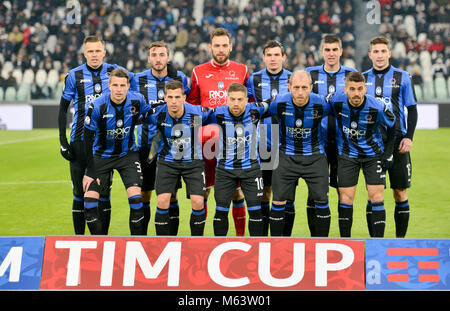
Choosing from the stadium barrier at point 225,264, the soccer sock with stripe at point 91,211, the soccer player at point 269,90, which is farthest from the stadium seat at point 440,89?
the stadium barrier at point 225,264

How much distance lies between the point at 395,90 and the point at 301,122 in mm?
1078

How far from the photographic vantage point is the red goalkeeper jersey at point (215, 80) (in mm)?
6125

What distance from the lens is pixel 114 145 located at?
18.9 feet

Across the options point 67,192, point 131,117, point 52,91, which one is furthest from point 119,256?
point 52,91

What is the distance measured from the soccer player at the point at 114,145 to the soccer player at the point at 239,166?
74cm

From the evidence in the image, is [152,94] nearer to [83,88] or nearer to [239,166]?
A: [83,88]

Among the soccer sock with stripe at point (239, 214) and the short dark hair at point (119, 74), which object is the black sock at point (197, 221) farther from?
the short dark hair at point (119, 74)

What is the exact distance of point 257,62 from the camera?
2119cm

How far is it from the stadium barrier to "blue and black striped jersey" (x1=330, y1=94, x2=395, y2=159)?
55.7 inches

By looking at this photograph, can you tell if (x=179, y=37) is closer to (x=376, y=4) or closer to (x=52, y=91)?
(x=52, y=91)

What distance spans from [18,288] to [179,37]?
18739 mm

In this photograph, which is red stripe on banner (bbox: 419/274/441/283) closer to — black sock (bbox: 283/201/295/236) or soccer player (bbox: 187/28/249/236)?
black sock (bbox: 283/201/295/236)

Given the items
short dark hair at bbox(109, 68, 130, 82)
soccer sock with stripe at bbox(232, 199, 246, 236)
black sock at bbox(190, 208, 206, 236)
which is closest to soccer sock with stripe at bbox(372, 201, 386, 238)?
soccer sock with stripe at bbox(232, 199, 246, 236)
